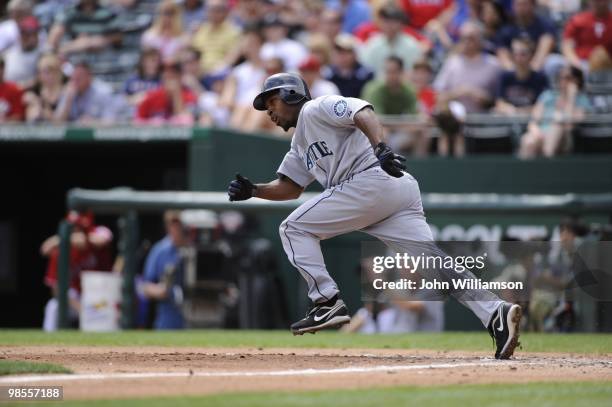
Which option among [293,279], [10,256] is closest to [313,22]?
[293,279]

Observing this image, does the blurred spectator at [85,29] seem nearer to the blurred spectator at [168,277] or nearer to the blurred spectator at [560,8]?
the blurred spectator at [168,277]

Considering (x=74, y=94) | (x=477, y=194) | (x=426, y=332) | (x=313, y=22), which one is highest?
(x=313, y=22)

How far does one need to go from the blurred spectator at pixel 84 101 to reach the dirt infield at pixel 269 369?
617cm

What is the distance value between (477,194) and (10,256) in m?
6.66

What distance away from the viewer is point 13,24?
15.3 meters

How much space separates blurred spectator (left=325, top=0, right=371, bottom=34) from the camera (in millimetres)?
14664

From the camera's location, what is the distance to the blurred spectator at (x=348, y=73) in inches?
515

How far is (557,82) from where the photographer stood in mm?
12000

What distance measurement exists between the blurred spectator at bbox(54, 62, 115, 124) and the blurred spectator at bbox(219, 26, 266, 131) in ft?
4.66

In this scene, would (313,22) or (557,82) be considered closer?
(557,82)

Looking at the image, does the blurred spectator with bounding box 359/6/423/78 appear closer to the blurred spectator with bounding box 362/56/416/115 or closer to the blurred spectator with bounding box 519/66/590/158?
the blurred spectator with bounding box 362/56/416/115

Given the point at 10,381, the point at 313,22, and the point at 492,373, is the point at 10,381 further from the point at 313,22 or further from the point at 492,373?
the point at 313,22

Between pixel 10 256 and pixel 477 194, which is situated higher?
pixel 477 194

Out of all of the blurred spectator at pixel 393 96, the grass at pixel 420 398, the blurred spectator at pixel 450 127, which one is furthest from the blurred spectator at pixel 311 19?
the grass at pixel 420 398
